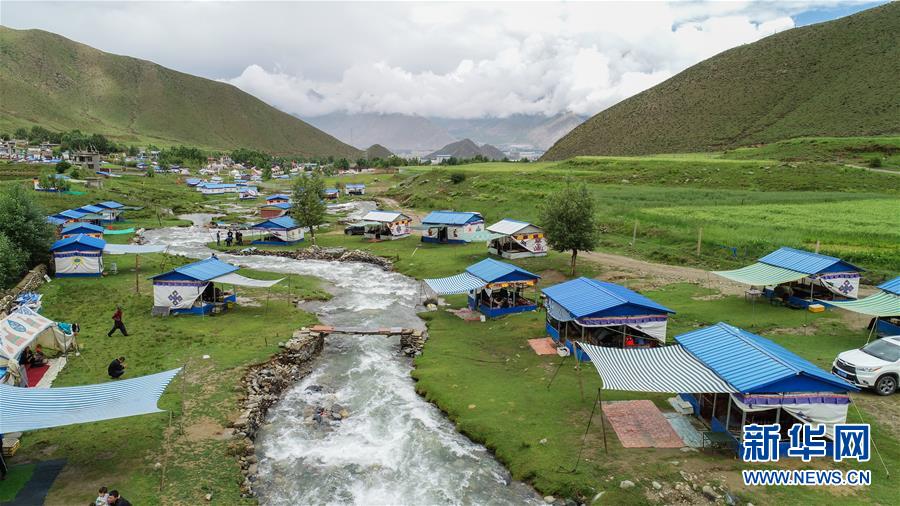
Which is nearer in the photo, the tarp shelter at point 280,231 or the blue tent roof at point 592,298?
the blue tent roof at point 592,298

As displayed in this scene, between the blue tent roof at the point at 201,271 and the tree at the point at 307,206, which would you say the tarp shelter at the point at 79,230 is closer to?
the tree at the point at 307,206

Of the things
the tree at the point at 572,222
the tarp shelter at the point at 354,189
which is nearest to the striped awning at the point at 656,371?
the tree at the point at 572,222

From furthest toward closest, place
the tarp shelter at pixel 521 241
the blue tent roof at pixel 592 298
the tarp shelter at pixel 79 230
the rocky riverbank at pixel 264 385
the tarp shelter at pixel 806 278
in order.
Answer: the tarp shelter at pixel 79 230, the tarp shelter at pixel 521 241, the tarp shelter at pixel 806 278, the blue tent roof at pixel 592 298, the rocky riverbank at pixel 264 385

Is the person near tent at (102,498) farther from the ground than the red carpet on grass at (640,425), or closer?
closer

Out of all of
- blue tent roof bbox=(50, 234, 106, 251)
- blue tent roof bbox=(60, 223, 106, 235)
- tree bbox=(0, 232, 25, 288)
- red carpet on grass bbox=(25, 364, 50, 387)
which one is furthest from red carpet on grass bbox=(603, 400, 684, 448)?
blue tent roof bbox=(60, 223, 106, 235)

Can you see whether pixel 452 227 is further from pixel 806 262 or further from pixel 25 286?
pixel 25 286

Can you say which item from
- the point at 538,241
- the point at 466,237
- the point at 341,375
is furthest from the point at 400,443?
the point at 466,237

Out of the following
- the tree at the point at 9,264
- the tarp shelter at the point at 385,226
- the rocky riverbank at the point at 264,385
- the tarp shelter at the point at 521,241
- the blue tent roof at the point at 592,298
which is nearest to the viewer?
the rocky riverbank at the point at 264,385
